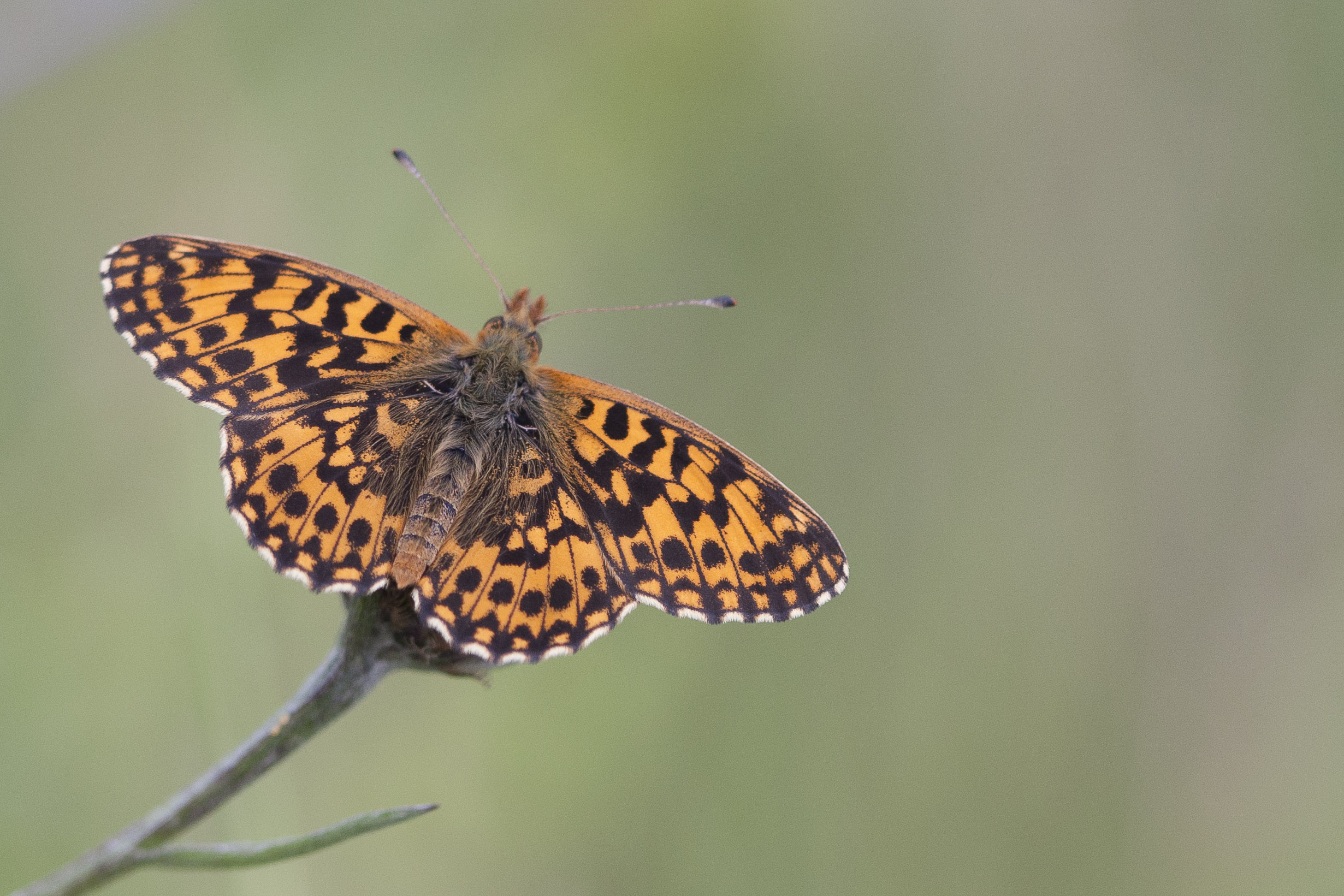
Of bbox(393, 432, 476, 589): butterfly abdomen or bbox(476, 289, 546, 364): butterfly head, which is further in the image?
bbox(476, 289, 546, 364): butterfly head

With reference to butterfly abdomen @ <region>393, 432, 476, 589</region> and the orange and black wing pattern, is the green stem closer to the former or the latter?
the orange and black wing pattern

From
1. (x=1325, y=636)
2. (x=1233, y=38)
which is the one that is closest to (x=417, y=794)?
(x=1325, y=636)

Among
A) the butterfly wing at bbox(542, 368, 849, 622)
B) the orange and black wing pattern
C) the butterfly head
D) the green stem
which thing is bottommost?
the green stem

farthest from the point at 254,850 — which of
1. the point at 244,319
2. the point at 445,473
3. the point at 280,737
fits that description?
the point at 244,319

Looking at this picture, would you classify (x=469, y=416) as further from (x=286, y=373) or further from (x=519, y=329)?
(x=286, y=373)

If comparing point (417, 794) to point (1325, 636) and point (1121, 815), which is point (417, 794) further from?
point (1325, 636)

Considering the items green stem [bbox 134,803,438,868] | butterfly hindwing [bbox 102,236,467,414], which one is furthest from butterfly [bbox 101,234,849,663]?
green stem [bbox 134,803,438,868]

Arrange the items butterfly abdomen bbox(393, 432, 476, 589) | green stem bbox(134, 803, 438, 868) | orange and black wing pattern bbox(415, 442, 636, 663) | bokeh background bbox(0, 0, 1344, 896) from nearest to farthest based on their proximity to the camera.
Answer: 1. green stem bbox(134, 803, 438, 868)
2. orange and black wing pattern bbox(415, 442, 636, 663)
3. butterfly abdomen bbox(393, 432, 476, 589)
4. bokeh background bbox(0, 0, 1344, 896)
